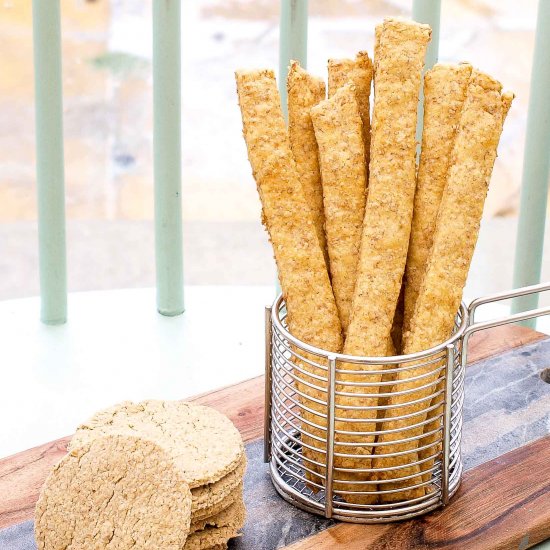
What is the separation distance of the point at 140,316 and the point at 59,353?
15cm

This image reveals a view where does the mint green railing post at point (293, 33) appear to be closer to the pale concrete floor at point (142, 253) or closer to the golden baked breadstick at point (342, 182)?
the golden baked breadstick at point (342, 182)

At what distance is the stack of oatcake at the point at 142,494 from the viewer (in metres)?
0.66

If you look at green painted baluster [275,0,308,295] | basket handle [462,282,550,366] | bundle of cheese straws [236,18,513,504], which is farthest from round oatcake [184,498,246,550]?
green painted baluster [275,0,308,295]

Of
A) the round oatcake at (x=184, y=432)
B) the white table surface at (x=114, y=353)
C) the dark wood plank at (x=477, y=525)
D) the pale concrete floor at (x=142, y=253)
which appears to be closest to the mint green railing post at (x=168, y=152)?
the white table surface at (x=114, y=353)

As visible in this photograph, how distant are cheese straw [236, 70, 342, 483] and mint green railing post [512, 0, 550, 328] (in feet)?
1.91

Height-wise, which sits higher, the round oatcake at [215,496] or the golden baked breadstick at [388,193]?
the golden baked breadstick at [388,193]

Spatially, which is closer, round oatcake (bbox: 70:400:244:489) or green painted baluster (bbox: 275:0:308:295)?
round oatcake (bbox: 70:400:244:489)

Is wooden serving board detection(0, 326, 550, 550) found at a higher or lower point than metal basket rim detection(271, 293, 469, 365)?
lower

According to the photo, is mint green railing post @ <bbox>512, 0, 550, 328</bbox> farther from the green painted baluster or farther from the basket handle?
the basket handle

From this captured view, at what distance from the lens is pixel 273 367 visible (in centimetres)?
82

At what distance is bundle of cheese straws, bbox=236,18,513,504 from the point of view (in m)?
0.74

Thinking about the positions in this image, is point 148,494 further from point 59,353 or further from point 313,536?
point 59,353

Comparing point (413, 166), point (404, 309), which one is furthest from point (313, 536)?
point (413, 166)

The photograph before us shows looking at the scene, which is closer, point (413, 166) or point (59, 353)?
point (413, 166)
